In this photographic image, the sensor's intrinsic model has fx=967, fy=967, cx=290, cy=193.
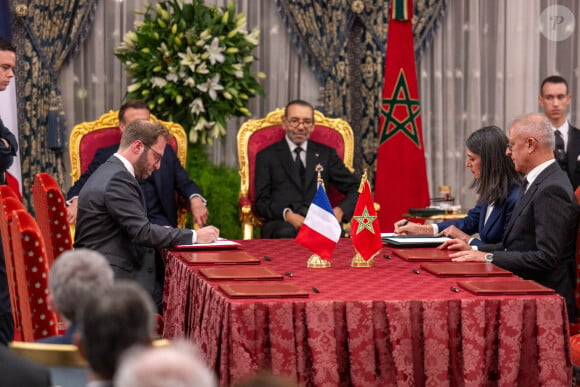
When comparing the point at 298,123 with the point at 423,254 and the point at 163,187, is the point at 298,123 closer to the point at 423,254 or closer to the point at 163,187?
the point at 163,187

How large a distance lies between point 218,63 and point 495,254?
3863 mm

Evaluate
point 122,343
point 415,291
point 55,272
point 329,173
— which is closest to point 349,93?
point 329,173

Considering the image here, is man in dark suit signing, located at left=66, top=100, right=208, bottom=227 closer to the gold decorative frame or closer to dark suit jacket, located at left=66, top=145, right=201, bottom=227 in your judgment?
dark suit jacket, located at left=66, top=145, right=201, bottom=227

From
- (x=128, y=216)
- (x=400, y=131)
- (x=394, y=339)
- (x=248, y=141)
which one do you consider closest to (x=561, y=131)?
(x=400, y=131)

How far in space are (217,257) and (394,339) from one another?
4.17ft

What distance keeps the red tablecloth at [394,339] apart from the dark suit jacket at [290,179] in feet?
10.7

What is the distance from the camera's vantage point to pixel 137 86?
761cm

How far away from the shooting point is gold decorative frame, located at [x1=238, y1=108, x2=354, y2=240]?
22.7 ft

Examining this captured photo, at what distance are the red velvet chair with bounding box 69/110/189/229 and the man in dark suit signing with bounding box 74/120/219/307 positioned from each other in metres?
1.83

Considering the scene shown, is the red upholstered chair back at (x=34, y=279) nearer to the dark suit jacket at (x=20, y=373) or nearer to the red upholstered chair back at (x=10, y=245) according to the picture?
the red upholstered chair back at (x=10, y=245)

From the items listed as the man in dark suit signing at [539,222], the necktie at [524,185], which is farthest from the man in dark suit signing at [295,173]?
the man in dark suit signing at [539,222]

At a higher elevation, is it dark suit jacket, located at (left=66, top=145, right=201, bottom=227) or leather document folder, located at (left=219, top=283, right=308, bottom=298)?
dark suit jacket, located at (left=66, top=145, right=201, bottom=227)

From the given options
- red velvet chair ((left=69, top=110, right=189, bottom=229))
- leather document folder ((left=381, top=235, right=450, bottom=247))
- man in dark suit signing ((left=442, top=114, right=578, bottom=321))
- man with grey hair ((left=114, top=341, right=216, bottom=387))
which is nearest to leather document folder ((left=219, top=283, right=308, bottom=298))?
man in dark suit signing ((left=442, top=114, right=578, bottom=321))

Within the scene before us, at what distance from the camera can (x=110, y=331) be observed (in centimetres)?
181
